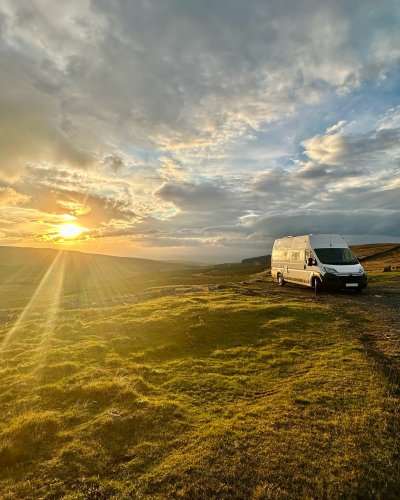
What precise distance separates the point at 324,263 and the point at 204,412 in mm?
21018

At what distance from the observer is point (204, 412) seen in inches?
344

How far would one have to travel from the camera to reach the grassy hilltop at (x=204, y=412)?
6102 millimetres

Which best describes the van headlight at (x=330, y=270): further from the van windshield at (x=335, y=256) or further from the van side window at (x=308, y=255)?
the van side window at (x=308, y=255)

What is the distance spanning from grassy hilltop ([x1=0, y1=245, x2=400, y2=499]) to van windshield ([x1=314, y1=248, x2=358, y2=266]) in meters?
10.2

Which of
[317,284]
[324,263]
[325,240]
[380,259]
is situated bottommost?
[317,284]

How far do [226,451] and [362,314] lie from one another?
50.7 ft

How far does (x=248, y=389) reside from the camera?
10078 millimetres

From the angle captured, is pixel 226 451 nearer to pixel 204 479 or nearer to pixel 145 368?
pixel 204 479

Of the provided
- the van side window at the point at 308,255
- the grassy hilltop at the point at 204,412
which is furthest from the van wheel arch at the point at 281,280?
the grassy hilltop at the point at 204,412

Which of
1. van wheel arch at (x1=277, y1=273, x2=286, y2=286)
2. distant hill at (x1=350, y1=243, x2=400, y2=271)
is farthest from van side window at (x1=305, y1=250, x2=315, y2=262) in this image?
distant hill at (x1=350, y1=243, x2=400, y2=271)

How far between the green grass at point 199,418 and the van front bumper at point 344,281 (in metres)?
11.1

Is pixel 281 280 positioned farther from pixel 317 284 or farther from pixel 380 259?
pixel 380 259

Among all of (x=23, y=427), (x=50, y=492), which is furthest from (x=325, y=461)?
(x=23, y=427)

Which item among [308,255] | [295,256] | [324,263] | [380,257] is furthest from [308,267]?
[380,257]
